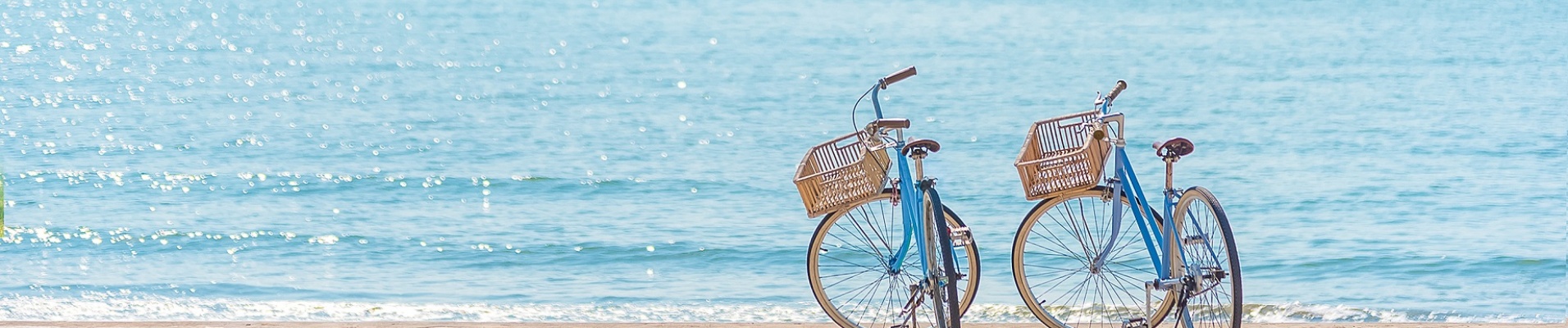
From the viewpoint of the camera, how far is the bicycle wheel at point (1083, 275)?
474 centimetres

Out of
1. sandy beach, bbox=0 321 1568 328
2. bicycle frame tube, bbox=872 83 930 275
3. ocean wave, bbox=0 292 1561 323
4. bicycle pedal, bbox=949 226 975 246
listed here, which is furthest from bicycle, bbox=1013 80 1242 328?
ocean wave, bbox=0 292 1561 323

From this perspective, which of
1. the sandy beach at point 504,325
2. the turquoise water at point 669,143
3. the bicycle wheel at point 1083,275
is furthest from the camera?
the turquoise water at point 669,143

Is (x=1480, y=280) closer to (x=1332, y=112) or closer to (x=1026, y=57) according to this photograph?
(x=1332, y=112)

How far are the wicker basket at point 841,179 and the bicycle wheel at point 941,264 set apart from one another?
277mm

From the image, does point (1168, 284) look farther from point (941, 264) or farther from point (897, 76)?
point (897, 76)

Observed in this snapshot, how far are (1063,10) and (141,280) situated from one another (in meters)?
43.3

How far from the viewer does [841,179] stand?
15.1 feet

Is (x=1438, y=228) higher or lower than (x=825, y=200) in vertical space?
lower

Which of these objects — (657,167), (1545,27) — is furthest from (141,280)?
(1545,27)

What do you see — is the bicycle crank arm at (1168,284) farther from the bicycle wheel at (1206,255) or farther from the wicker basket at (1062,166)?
the wicker basket at (1062,166)

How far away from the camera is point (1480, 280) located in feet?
37.2

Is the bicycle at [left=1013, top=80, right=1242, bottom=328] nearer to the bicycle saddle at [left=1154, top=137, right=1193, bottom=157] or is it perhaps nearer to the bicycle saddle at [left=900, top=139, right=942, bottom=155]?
the bicycle saddle at [left=1154, top=137, right=1193, bottom=157]

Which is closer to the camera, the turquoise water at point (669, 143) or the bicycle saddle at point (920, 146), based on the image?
the bicycle saddle at point (920, 146)

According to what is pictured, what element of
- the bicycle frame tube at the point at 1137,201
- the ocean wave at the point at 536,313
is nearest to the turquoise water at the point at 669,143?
the ocean wave at the point at 536,313
